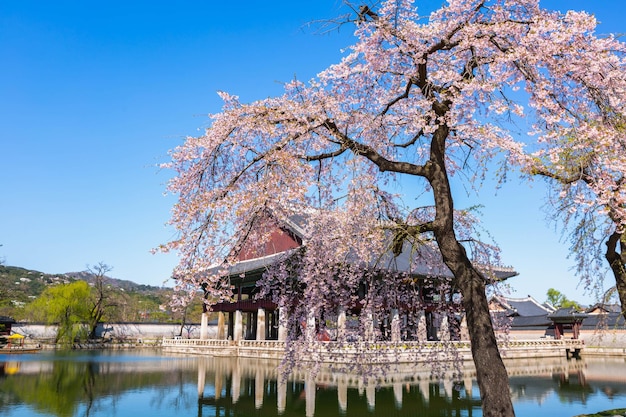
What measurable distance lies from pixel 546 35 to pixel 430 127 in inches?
78.8

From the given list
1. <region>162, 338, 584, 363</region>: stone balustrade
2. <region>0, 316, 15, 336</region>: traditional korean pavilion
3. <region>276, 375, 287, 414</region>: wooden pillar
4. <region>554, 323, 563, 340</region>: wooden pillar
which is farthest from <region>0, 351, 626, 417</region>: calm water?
<region>0, 316, 15, 336</region>: traditional korean pavilion

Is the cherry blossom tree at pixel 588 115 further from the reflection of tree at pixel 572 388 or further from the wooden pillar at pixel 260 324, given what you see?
the wooden pillar at pixel 260 324

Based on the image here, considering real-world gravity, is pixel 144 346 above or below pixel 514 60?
below

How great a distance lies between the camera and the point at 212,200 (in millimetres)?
7188

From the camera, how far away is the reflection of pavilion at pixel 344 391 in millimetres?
14273

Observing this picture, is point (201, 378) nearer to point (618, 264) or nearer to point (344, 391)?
point (344, 391)

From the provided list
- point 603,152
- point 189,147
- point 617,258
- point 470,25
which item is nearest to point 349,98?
point 470,25

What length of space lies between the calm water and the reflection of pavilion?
31 mm

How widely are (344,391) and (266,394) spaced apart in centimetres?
284

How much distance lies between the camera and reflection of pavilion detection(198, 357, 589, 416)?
14.3 meters

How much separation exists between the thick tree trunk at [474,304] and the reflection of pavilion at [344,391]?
3.36m

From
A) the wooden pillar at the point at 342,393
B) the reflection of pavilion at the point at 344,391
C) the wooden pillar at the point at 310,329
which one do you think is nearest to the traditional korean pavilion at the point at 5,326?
the reflection of pavilion at the point at 344,391

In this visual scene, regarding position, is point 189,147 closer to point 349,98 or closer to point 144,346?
point 349,98

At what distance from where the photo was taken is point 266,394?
55.4 ft
